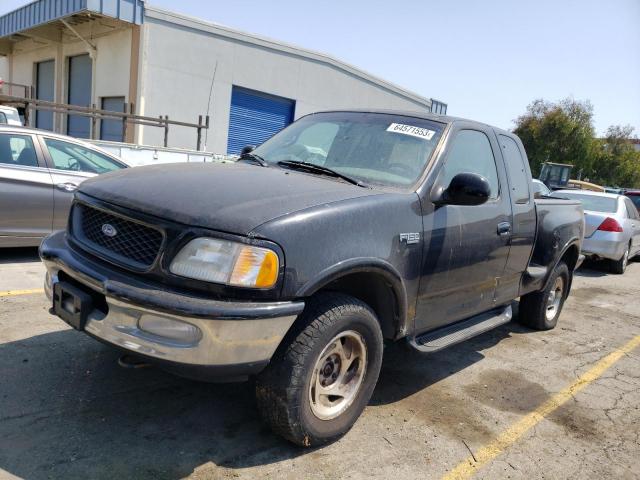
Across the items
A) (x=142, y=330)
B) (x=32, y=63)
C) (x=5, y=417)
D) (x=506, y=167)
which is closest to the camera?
(x=142, y=330)

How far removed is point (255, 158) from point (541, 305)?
3.51 metres

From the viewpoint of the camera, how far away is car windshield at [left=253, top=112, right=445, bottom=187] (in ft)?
11.8

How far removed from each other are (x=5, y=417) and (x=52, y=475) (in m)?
0.66

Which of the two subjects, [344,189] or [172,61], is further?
[172,61]

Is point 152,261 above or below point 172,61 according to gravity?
below

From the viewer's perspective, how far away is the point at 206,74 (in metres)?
17.9

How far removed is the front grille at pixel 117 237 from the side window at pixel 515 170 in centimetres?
303

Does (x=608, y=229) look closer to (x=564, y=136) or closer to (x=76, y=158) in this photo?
(x=76, y=158)

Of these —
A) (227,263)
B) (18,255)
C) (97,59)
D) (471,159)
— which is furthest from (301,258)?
(97,59)

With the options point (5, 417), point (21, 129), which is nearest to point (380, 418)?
point (5, 417)

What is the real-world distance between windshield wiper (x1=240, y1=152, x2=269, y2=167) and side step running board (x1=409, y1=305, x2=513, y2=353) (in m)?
1.59

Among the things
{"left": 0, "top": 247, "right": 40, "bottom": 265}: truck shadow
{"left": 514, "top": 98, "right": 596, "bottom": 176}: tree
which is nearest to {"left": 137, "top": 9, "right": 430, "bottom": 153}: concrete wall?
{"left": 0, "top": 247, "right": 40, "bottom": 265}: truck shadow

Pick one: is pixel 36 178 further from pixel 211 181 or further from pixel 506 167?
pixel 506 167

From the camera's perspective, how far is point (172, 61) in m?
17.1
